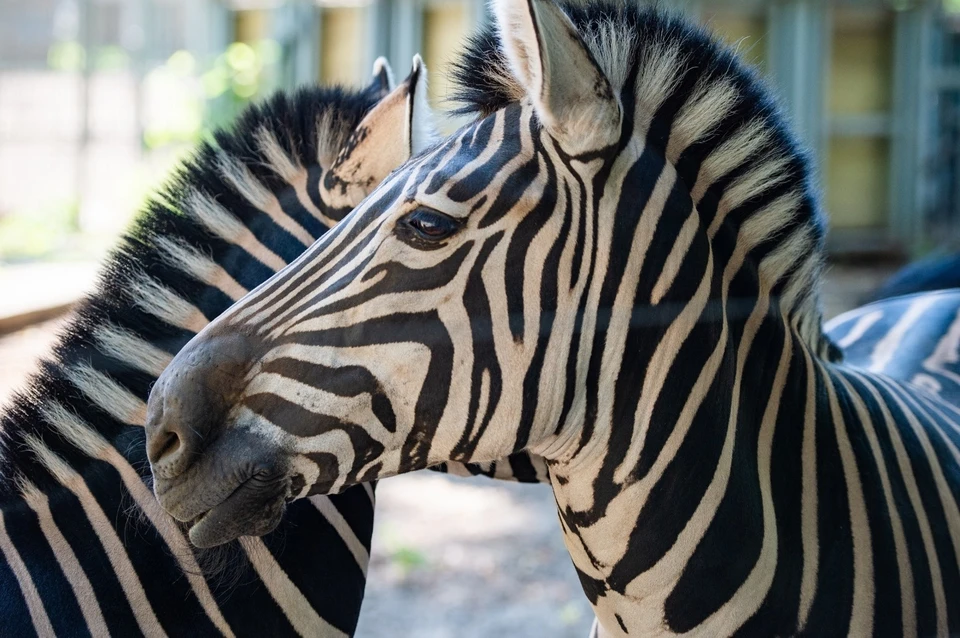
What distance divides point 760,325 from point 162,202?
4.97 feet

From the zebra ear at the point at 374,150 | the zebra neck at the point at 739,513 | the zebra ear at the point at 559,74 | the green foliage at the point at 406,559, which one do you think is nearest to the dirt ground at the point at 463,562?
the green foliage at the point at 406,559

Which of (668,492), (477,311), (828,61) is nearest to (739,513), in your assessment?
(668,492)

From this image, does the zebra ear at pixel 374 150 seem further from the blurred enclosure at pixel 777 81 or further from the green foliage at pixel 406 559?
the blurred enclosure at pixel 777 81

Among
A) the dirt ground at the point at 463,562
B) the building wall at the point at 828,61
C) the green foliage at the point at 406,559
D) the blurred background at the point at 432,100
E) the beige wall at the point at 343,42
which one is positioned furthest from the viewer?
the beige wall at the point at 343,42

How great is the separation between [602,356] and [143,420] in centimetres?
105

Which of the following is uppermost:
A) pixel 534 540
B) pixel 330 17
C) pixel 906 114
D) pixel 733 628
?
pixel 330 17

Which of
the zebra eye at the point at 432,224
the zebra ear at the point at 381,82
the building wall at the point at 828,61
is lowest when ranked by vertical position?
the zebra eye at the point at 432,224

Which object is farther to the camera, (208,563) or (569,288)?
(208,563)

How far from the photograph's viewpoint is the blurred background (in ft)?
18.4

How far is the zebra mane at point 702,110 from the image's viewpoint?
1.82 meters

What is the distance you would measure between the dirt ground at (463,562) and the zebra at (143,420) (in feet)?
8.27

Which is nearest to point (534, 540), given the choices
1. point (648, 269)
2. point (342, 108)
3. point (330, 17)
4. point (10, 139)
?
point (342, 108)

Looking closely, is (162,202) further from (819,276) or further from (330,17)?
(330,17)

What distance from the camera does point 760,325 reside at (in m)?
1.93
